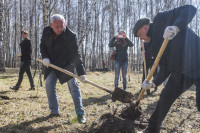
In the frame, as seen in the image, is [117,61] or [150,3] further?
[150,3]

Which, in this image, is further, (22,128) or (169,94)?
(22,128)

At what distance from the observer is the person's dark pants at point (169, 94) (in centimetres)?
269

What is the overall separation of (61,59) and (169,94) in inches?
85.7

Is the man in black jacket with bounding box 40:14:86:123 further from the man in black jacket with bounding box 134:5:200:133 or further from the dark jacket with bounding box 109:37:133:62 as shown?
the dark jacket with bounding box 109:37:133:62

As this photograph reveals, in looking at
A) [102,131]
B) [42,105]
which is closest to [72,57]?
[102,131]

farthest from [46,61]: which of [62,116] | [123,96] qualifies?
A: [123,96]

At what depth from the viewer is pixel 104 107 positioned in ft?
16.4

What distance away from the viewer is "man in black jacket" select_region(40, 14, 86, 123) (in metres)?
3.76

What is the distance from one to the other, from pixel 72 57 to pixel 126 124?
5.44 ft

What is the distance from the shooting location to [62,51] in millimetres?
3820

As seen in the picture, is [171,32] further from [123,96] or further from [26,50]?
[26,50]

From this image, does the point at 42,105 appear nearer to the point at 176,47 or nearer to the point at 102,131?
the point at 102,131

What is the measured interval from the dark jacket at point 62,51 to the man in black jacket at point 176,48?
1.42 metres

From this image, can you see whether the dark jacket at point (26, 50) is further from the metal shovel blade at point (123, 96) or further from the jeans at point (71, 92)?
the metal shovel blade at point (123, 96)
